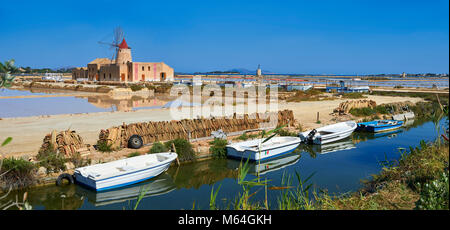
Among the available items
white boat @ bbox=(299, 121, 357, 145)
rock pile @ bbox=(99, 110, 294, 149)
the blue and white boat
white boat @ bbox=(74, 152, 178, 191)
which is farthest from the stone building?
white boat @ bbox=(74, 152, 178, 191)

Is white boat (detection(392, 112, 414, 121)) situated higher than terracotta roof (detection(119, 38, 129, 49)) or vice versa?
terracotta roof (detection(119, 38, 129, 49))

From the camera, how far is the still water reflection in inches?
307

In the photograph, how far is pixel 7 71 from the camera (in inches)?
91.2

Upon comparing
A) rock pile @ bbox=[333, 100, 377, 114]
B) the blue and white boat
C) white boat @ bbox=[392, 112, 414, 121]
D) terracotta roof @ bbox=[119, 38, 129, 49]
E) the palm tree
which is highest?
terracotta roof @ bbox=[119, 38, 129, 49]

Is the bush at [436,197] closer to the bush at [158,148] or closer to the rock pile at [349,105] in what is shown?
the bush at [158,148]

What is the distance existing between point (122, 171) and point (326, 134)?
887 centimetres

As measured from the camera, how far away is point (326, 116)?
20.0 meters

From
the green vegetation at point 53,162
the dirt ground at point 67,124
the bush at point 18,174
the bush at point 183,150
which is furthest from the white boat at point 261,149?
the bush at point 18,174

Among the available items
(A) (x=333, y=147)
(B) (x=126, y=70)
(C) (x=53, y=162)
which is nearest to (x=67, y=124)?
(C) (x=53, y=162)

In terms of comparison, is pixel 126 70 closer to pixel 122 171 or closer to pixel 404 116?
pixel 404 116

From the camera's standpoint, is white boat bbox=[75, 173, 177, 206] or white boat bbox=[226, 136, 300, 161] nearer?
white boat bbox=[75, 173, 177, 206]

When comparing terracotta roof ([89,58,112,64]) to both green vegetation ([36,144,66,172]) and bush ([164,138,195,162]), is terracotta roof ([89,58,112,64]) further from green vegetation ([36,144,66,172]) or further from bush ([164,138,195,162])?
green vegetation ([36,144,66,172])

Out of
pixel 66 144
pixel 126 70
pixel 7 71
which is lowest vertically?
pixel 66 144

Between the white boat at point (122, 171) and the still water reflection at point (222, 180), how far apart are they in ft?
0.64
